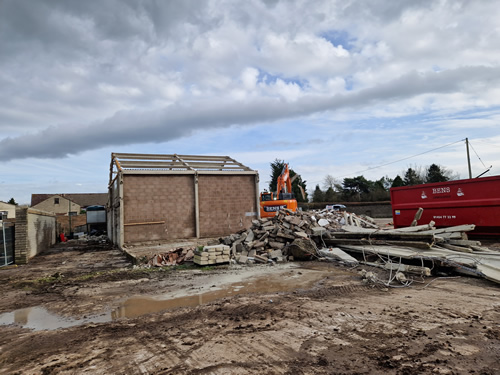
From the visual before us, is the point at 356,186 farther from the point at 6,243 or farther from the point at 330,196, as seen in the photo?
the point at 6,243

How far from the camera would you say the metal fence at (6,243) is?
11875mm

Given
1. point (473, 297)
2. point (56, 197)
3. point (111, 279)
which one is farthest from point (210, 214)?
point (56, 197)

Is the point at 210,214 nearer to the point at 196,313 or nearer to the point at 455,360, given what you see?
the point at 196,313

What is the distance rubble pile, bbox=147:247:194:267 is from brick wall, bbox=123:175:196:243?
4.66 metres

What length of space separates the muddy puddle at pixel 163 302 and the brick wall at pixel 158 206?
8662 mm

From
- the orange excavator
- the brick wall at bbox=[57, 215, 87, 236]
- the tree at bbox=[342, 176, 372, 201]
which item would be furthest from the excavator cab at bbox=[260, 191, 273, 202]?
the tree at bbox=[342, 176, 372, 201]

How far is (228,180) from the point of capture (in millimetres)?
17641

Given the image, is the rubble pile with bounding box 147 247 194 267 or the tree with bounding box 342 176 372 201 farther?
the tree with bounding box 342 176 372 201

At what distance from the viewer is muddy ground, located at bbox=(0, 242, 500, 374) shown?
3451 mm

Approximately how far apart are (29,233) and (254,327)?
13.2 meters

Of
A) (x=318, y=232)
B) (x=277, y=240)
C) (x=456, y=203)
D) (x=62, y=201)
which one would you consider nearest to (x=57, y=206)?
(x=62, y=201)

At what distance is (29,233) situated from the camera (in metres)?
13.7

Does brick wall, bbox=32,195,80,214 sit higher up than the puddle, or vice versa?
brick wall, bbox=32,195,80,214

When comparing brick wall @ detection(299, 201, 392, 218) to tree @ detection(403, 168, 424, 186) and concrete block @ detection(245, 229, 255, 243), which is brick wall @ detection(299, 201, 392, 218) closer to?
tree @ detection(403, 168, 424, 186)
